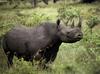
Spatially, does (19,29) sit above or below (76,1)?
above

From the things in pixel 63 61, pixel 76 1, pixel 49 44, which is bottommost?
pixel 76 1

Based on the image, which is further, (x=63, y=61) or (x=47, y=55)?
(x=63, y=61)

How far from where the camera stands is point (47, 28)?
39.6 ft

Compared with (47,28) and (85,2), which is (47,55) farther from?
(85,2)

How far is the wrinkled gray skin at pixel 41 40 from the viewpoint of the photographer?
11.9 meters

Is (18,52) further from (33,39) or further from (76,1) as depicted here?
(76,1)

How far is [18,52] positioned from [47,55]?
0.80 metres

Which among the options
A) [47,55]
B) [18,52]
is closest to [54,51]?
[47,55]

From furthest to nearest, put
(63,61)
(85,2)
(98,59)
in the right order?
(85,2), (63,61), (98,59)

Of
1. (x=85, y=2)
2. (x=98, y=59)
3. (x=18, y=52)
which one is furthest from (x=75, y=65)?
(x=85, y=2)

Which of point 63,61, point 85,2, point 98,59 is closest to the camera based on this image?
point 98,59

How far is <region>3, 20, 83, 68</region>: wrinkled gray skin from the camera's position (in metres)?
11.9

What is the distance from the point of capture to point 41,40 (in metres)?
11.9

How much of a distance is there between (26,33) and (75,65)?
160 centimetres
